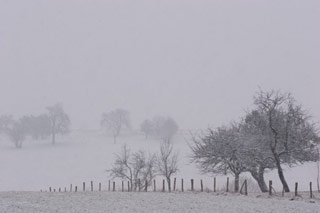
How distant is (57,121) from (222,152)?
274 feet

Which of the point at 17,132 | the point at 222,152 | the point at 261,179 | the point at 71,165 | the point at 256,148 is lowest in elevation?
the point at 261,179

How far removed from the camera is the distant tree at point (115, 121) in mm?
135125

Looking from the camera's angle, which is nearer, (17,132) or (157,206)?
(157,206)

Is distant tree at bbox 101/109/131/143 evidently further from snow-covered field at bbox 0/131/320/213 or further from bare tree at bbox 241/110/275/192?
bare tree at bbox 241/110/275/192

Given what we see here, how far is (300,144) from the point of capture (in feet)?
132

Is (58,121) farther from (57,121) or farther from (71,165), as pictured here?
(71,165)

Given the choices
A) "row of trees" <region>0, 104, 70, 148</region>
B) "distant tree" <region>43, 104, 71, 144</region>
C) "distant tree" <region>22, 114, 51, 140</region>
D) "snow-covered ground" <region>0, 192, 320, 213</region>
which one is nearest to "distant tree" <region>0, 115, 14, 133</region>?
"row of trees" <region>0, 104, 70, 148</region>

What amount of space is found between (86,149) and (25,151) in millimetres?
13391

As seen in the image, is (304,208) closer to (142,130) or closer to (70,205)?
(70,205)

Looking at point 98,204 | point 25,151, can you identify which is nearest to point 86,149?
point 25,151

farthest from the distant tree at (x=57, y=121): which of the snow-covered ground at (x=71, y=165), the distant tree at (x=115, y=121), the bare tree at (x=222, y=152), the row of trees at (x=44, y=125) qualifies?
the bare tree at (x=222, y=152)

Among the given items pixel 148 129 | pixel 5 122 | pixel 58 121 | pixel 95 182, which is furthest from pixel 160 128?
pixel 95 182

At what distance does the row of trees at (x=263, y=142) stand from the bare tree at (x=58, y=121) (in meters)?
79.2

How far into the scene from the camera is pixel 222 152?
41062 millimetres
